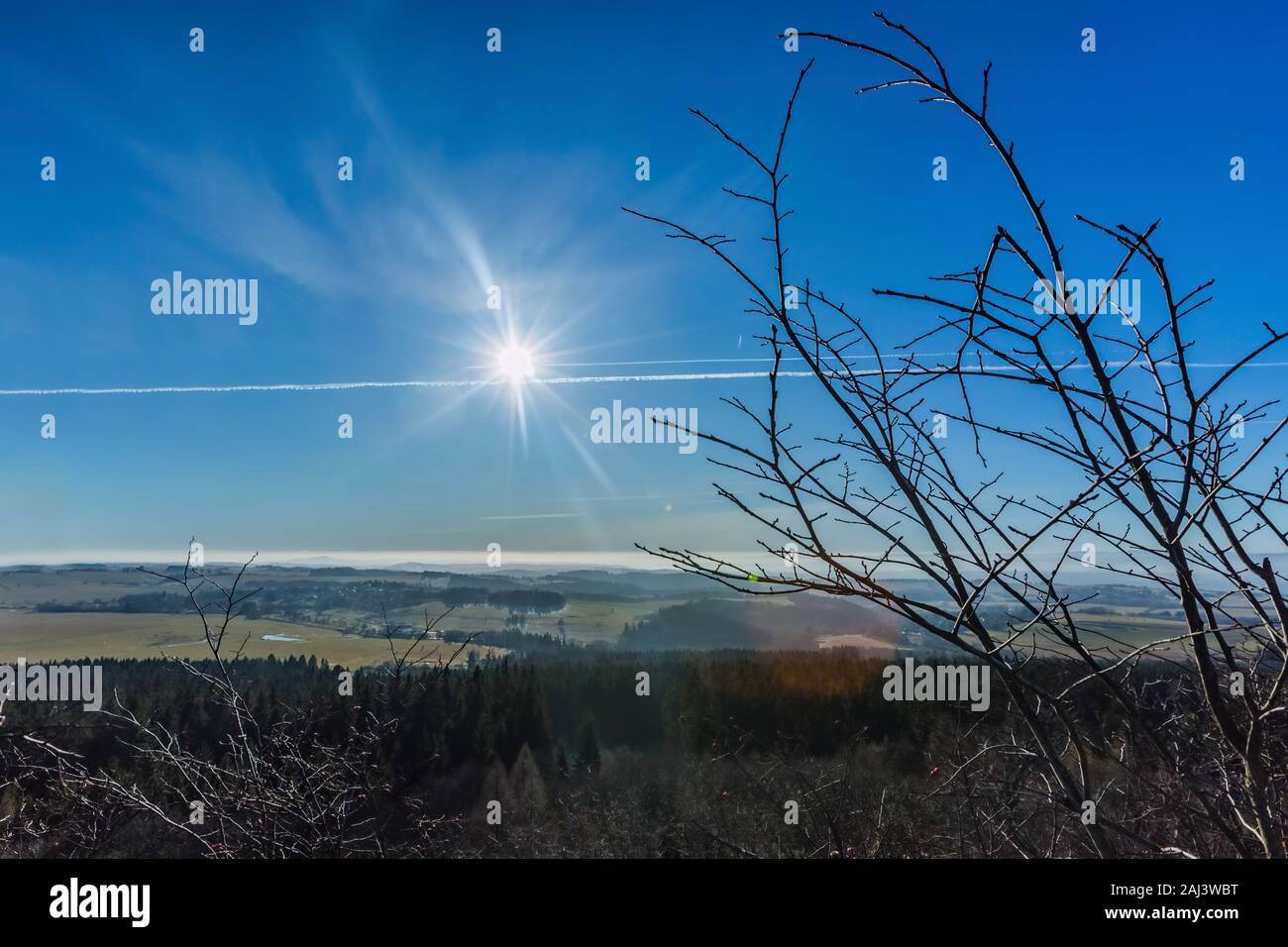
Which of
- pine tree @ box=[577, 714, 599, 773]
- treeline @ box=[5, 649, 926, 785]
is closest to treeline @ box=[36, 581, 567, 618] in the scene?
treeline @ box=[5, 649, 926, 785]

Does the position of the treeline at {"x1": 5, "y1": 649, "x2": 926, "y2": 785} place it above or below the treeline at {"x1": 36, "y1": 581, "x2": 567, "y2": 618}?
below

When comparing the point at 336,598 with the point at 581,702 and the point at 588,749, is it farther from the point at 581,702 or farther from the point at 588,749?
the point at 588,749

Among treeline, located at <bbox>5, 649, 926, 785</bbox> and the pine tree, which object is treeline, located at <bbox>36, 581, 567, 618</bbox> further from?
the pine tree

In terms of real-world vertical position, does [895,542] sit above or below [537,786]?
above

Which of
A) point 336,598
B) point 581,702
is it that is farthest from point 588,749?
point 336,598

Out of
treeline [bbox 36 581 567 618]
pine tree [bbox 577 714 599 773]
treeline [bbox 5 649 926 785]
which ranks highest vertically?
treeline [bbox 36 581 567 618]

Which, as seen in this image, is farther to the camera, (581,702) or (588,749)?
(588,749)

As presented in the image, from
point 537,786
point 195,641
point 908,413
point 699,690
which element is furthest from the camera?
point 537,786

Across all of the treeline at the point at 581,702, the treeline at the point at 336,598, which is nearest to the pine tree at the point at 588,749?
the treeline at the point at 581,702
